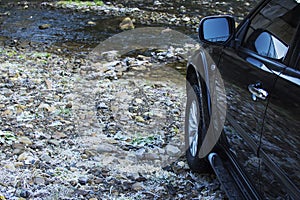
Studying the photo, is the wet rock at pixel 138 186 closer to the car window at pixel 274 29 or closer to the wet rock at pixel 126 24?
the car window at pixel 274 29

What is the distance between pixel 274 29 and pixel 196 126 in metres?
1.38

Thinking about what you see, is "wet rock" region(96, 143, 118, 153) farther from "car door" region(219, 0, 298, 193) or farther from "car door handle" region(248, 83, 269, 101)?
"car door handle" region(248, 83, 269, 101)

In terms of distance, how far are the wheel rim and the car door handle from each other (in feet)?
4.01

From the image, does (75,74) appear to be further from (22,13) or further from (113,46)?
(22,13)

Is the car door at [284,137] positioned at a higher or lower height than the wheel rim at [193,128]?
higher

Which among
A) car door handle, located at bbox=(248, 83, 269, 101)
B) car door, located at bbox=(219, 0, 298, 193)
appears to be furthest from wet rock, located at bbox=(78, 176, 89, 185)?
car door handle, located at bbox=(248, 83, 269, 101)

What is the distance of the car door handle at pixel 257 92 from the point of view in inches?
80.7

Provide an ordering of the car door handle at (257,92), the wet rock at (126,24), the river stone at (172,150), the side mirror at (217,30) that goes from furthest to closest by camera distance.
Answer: the wet rock at (126,24), the river stone at (172,150), the side mirror at (217,30), the car door handle at (257,92)

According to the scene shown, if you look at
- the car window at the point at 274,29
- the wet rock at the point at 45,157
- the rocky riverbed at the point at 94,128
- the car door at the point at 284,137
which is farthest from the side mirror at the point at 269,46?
the wet rock at the point at 45,157

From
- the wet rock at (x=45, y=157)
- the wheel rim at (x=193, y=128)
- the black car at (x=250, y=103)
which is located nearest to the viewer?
the black car at (x=250, y=103)

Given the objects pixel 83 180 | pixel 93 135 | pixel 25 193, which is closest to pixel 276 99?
pixel 83 180

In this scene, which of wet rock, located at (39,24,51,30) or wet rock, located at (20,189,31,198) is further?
wet rock, located at (39,24,51,30)

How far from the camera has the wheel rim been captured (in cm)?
346

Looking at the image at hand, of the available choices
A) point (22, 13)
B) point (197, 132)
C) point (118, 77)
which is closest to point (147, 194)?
point (197, 132)
